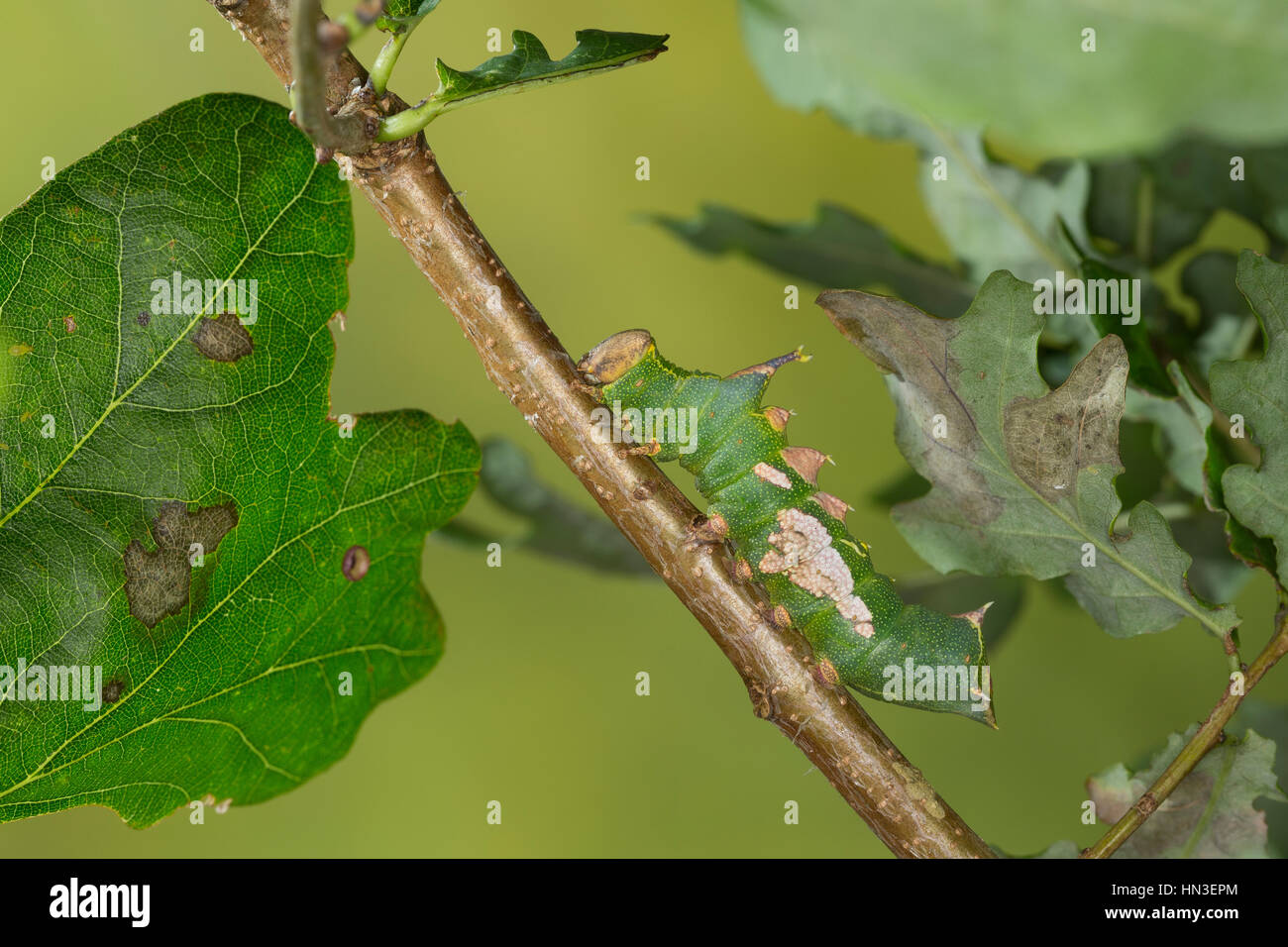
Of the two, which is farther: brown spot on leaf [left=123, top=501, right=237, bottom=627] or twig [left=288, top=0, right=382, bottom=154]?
brown spot on leaf [left=123, top=501, right=237, bottom=627]

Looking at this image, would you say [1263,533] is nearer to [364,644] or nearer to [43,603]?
[364,644]

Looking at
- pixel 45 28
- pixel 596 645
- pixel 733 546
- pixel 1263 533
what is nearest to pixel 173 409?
pixel 733 546

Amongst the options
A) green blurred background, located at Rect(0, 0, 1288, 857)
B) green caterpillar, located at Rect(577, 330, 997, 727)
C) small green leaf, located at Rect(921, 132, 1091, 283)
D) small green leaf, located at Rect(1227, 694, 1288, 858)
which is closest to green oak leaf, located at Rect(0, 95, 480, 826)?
green caterpillar, located at Rect(577, 330, 997, 727)

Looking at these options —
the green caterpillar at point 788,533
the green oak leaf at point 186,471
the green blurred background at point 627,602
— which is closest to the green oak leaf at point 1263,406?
the green caterpillar at point 788,533

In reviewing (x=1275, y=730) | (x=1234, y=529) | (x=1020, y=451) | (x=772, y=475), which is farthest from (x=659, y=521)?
(x=1275, y=730)

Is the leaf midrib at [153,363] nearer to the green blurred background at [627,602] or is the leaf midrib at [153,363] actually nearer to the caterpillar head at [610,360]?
the caterpillar head at [610,360]

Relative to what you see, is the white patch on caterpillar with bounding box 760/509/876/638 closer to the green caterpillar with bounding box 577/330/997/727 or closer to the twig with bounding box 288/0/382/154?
the green caterpillar with bounding box 577/330/997/727

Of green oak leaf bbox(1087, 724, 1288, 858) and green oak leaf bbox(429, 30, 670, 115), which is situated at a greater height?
green oak leaf bbox(429, 30, 670, 115)
